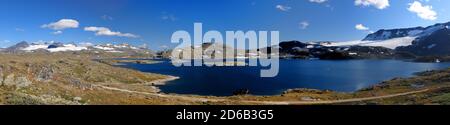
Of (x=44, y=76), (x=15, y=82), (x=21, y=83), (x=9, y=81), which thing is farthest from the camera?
(x=44, y=76)

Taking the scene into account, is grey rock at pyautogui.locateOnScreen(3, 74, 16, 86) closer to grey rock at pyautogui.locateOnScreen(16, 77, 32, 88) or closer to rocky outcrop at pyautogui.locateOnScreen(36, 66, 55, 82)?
grey rock at pyautogui.locateOnScreen(16, 77, 32, 88)

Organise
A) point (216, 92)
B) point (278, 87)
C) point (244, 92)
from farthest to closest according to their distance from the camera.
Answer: point (278, 87)
point (216, 92)
point (244, 92)

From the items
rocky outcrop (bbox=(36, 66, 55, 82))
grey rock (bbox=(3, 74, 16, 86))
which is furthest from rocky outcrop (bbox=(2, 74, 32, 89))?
rocky outcrop (bbox=(36, 66, 55, 82))

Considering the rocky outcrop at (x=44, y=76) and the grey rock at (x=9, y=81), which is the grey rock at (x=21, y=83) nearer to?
the grey rock at (x=9, y=81)

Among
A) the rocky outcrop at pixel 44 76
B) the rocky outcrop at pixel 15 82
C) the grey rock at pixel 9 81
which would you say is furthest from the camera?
the rocky outcrop at pixel 44 76

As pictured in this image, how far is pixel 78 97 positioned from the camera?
47438mm

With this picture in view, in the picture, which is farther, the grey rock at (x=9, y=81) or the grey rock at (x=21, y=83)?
the grey rock at (x=21, y=83)

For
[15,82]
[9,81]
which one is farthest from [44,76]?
[9,81]

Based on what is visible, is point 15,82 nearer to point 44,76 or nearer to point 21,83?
point 21,83

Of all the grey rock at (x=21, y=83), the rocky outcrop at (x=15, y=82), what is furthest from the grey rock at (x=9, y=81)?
the grey rock at (x=21, y=83)

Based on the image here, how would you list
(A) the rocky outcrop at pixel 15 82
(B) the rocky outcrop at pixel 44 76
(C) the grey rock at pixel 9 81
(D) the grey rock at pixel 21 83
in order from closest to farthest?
(C) the grey rock at pixel 9 81 → (A) the rocky outcrop at pixel 15 82 → (D) the grey rock at pixel 21 83 → (B) the rocky outcrop at pixel 44 76
